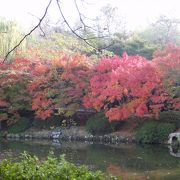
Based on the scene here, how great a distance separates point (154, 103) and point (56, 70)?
21.7ft

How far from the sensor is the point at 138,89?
21.6 meters

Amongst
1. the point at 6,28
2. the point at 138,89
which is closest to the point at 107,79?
the point at 138,89

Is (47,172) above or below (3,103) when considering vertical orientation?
below

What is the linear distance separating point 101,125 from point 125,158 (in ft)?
26.0

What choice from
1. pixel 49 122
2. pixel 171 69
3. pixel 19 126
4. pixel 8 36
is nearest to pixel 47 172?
pixel 171 69

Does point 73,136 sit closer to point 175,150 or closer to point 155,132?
point 155,132

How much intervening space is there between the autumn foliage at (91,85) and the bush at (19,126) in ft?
1.64

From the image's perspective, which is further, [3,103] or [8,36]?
[8,36]

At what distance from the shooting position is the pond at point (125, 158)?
12.4m

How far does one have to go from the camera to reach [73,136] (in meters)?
24.6

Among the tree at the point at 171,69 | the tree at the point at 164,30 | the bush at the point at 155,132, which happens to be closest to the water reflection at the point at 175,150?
the bush at the point at 155,132

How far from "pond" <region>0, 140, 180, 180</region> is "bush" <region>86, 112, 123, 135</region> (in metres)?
2.98

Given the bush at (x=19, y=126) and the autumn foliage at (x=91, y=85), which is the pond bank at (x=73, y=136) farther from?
the autumn foliage at (x=91, y=85)

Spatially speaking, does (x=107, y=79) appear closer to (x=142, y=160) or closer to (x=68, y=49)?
(x=68, y=49)
